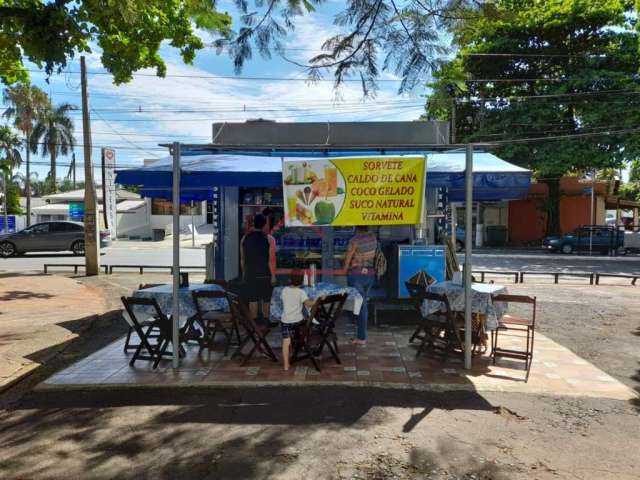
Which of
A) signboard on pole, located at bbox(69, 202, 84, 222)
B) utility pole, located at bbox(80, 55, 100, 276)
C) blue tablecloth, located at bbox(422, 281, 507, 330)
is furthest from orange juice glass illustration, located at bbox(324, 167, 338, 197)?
signboard on pole, located at bbox(69, 202, 84, 222)

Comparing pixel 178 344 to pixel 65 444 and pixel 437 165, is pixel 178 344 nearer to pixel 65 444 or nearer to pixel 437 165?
pixel 65 444

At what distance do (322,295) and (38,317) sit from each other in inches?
222

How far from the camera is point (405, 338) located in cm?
711

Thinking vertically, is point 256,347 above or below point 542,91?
below

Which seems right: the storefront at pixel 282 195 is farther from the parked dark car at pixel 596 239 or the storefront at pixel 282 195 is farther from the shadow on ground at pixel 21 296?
the parked dark car at pixel 596 239

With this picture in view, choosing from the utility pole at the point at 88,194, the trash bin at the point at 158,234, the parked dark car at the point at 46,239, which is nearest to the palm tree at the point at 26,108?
the trash bin at the point at 158,234

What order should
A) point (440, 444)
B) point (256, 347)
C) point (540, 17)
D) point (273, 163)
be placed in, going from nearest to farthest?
point (440, 444) < point (256, 347) < point (273, 163) < point (540, 17)

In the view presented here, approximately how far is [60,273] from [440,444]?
48.4ft

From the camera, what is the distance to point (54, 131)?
44.8 m

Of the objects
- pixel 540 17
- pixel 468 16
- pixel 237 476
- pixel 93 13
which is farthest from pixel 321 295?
pixel 540 17

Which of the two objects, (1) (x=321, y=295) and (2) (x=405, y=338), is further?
(2) (x=405, y=338)

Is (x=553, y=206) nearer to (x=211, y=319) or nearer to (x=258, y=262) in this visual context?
(x=258, y=262)

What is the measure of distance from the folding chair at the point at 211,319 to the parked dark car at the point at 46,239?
16.7 m

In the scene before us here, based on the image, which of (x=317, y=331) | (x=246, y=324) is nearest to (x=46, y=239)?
(x=246, y=324)
